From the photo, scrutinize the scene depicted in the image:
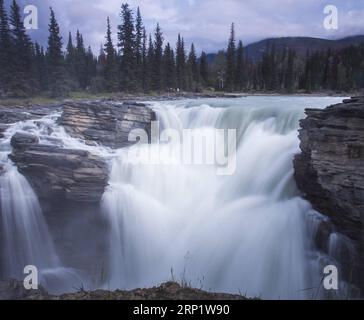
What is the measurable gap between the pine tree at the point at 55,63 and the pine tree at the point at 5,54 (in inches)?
203

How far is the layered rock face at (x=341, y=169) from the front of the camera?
9906 mm

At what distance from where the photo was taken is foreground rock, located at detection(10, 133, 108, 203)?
42.6 feet

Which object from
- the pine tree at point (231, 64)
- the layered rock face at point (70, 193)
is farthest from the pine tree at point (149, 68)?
the layered rock face at point (70, 193)

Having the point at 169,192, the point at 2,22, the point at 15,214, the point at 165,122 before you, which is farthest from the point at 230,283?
the point at 2,22

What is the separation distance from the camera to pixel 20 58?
148ft

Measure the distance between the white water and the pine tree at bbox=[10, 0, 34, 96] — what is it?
2931 centimetres

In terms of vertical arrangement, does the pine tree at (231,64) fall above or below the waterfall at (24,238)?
above

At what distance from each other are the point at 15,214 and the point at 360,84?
72.9 meters

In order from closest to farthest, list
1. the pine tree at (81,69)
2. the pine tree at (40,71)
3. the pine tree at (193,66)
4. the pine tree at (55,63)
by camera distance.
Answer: the pine tree at (55,63), the pine tree at (40,71), the pine tree at (81,69), the pine tree at (193,66)

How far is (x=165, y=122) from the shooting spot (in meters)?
20.4

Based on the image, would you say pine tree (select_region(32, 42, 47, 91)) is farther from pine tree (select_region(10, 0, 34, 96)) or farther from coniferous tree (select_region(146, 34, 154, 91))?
coniferous tree (select_region(146, 34, 154, 91))

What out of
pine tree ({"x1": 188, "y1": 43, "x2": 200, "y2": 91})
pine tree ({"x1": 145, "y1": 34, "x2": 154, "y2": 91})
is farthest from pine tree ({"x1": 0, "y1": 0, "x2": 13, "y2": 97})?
pine tree ({"x1": 188, "y1": 43, "x2": 200, "y2": 91})

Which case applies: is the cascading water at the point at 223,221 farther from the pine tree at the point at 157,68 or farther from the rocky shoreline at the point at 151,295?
the pine tree at the point at 157,68
